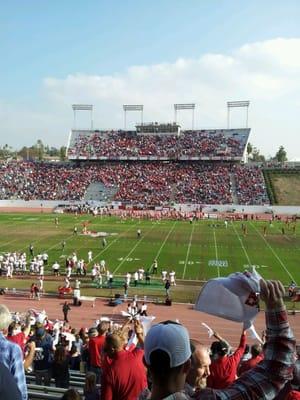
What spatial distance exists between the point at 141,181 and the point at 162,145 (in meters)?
14.2

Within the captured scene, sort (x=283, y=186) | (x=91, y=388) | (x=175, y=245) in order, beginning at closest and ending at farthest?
(x=91, y=388), (x=175, y=245), (x=283, y=186)

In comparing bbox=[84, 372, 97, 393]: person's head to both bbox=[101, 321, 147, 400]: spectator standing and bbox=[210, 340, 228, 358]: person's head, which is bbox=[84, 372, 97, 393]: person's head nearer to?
bbox=[101, 321, 147, 400]: spectator standing

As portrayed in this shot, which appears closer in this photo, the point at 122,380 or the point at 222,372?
the point at 122,380

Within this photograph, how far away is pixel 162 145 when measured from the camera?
82.5 m

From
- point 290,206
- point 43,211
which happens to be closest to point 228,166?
point 290,206

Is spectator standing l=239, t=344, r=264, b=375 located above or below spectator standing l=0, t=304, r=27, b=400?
below

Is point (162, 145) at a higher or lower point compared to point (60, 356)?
higher

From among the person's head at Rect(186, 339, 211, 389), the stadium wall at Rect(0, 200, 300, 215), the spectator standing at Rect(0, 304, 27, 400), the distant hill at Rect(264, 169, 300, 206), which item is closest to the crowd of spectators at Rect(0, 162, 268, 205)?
the distant hill at Rect(264, 169, 300, 206)

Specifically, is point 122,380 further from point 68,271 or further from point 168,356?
point 68,271

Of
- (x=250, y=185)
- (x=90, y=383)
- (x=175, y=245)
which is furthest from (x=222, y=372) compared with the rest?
(x=250, y=185)

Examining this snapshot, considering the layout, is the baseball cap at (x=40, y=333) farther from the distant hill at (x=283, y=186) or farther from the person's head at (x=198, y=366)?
the distant hill at (x=283, y=186)

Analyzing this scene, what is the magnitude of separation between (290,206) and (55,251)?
120ft

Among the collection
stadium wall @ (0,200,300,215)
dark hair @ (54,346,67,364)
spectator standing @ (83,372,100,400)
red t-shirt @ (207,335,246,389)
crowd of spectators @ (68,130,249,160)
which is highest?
crowd of spectators @ (68,130,249,160)

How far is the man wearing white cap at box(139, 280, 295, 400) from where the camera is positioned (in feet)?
6.81
